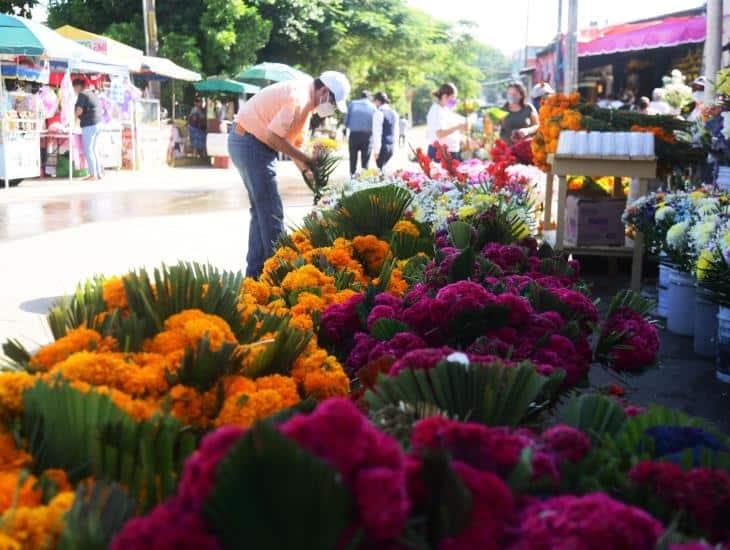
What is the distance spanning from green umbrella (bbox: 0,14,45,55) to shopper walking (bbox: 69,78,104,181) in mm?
2614

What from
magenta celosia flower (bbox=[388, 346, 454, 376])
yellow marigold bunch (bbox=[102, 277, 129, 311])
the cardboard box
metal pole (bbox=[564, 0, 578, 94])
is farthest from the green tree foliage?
magenta celosia flower (bbox=[388, 346, 454, 376])

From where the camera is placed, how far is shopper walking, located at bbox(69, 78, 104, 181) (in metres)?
17.1

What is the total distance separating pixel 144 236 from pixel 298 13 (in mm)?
19722

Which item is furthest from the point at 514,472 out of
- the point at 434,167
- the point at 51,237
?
the point at 51,237

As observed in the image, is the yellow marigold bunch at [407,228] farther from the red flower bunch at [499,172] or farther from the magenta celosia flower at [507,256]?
the red flower bunch at [499,172]

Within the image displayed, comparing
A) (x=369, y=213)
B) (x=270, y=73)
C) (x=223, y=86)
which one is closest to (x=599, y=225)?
(x=369, y=213)

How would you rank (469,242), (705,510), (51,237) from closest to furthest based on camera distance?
(705,510)
(469,242)
(51,237)

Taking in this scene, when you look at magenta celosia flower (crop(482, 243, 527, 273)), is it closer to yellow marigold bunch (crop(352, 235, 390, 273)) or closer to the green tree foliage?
yellow marigold bunch (crop(352, 235, 390, 273))

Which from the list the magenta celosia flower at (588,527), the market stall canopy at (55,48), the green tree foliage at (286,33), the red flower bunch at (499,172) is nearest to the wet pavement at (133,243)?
the red flower bunch at (499,172)

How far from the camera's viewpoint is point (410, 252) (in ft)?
13.4

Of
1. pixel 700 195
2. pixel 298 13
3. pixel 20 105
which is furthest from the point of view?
pixel 298 13

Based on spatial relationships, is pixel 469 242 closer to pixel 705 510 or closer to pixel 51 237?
pixel 705 510

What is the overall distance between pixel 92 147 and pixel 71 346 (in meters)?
16.4

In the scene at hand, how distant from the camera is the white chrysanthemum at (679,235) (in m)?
5.20
